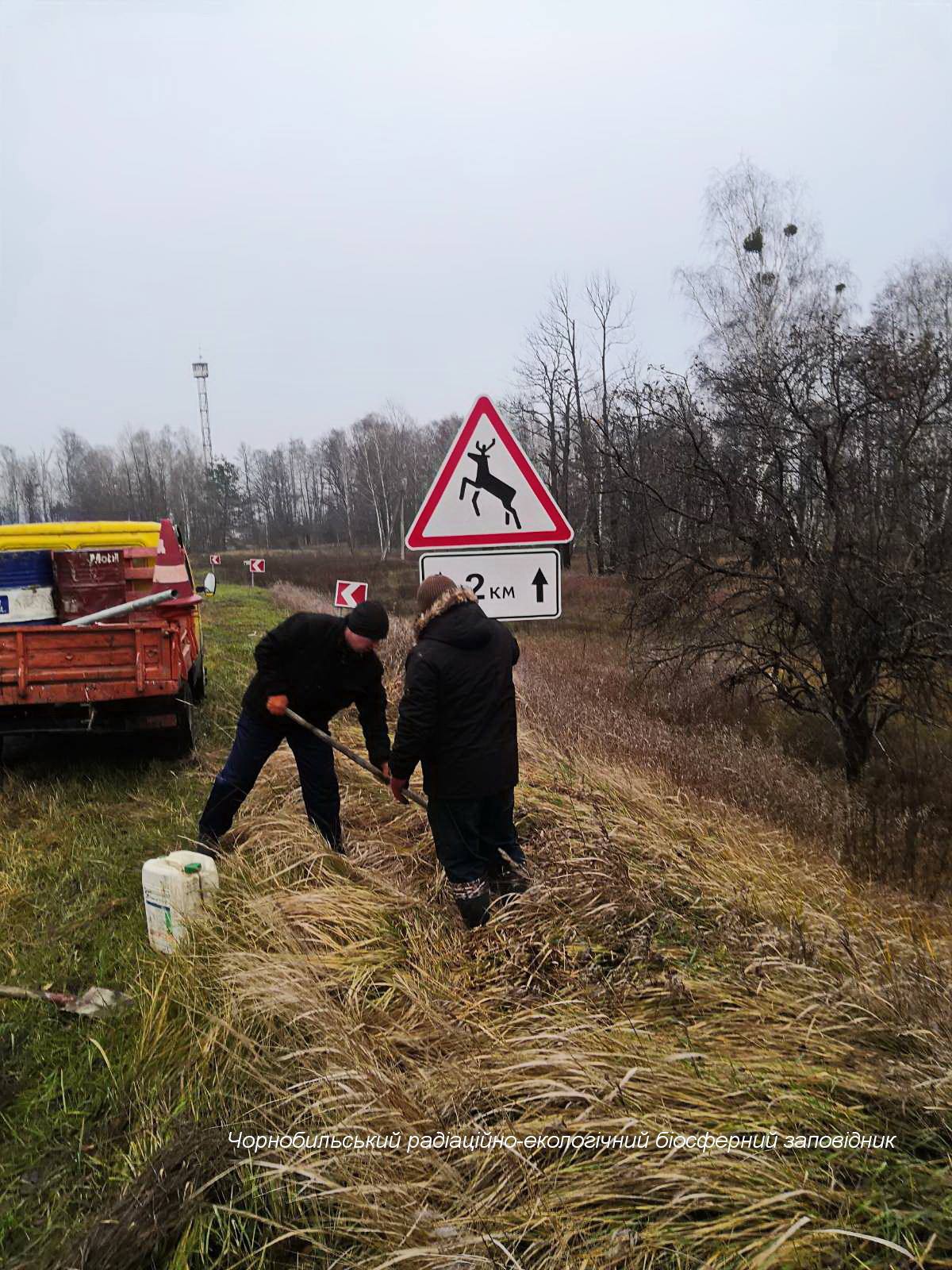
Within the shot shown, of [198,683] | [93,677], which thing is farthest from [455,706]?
[198,683]

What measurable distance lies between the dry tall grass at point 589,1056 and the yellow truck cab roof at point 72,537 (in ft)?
14.7

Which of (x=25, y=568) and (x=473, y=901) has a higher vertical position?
(x=25, y=568)

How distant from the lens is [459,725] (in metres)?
3.47

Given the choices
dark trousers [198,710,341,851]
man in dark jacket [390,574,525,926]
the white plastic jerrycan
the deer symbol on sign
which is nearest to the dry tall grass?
the white plastic jerrycan

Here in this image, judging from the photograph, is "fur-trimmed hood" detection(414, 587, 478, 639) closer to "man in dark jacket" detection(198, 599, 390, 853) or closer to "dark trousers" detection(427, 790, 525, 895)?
"man in dark jacket" detection(198, 599, 390, 853)

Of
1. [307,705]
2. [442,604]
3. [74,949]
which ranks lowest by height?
[74,949]

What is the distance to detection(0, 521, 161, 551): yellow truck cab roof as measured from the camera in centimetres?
696

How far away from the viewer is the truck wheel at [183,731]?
21.0 feet

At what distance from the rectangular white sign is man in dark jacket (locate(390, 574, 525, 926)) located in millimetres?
364

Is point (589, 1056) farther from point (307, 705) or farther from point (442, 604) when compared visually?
point (307, 705)

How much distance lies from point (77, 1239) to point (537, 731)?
4697 millimetres

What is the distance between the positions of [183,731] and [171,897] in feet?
10.7

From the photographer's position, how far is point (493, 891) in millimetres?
3756

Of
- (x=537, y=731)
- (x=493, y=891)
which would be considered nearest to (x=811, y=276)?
(x=537, y=731)
